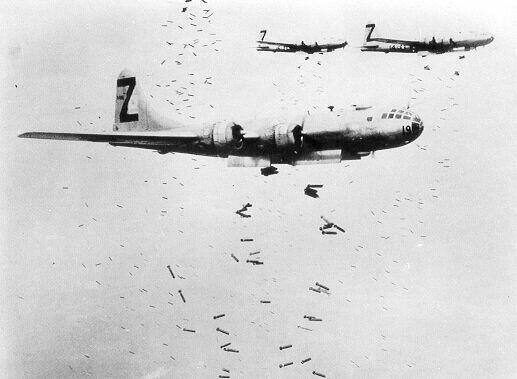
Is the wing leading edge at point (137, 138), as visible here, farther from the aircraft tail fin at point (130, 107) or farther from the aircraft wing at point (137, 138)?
the aircraft tail fin at point (130, 107)

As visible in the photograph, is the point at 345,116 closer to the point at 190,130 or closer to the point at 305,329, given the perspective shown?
the point at 190,130

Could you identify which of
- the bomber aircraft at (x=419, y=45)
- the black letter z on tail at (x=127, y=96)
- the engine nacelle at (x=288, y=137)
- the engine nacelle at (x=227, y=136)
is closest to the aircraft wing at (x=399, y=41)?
Answer: the bomber aircraft at (x=419, y=45)

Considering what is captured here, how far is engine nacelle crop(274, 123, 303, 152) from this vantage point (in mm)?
18516

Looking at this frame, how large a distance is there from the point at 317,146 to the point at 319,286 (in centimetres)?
488

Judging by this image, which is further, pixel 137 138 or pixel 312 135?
pixel 137 138

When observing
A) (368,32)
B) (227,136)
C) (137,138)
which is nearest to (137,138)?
(137,138)

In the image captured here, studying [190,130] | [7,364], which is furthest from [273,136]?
[7,364]

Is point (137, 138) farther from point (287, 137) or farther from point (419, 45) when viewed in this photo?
point (419, 45)

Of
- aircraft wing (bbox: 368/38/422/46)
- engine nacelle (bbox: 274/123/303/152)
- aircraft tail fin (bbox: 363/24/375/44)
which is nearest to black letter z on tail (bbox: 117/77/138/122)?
engine nacelle (bbox: 274/123/303/152)

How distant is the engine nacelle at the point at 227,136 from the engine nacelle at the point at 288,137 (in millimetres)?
1225

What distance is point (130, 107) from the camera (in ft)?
71.8

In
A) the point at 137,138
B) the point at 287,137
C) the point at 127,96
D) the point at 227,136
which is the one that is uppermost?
the point at 127,96

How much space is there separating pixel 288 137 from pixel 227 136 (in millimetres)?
1953

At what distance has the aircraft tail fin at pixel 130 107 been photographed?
21.8 meters
